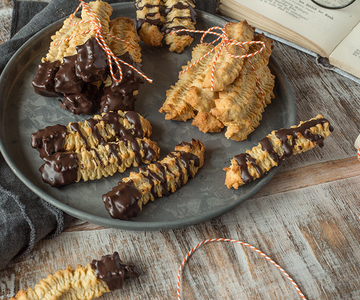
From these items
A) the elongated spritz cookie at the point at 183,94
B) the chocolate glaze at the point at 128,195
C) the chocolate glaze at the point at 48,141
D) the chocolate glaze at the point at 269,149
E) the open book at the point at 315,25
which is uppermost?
the open book at the point at 315,25

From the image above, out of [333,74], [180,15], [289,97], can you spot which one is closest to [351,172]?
[289,97]

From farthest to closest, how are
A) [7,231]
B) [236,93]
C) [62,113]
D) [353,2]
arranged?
1. [353,2]
2. [62,113]
3. [236,93]
4. [7,231]

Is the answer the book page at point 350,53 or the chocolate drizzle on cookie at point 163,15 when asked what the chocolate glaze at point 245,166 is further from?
the book page at point 350,53

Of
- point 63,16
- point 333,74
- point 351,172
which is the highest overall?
point 333,74

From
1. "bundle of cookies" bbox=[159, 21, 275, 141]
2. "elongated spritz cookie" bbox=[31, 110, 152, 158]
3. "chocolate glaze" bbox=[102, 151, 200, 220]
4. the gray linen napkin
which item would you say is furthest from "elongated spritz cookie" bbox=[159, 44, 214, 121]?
the gray linen napkin

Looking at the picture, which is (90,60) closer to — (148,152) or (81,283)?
(148,152)

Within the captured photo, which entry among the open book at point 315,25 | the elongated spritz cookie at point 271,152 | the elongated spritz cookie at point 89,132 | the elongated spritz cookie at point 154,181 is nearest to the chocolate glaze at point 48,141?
the elongated spritz cookie at point 89,132

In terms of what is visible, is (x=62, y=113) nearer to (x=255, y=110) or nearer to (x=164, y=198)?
(x=164, y=198)
